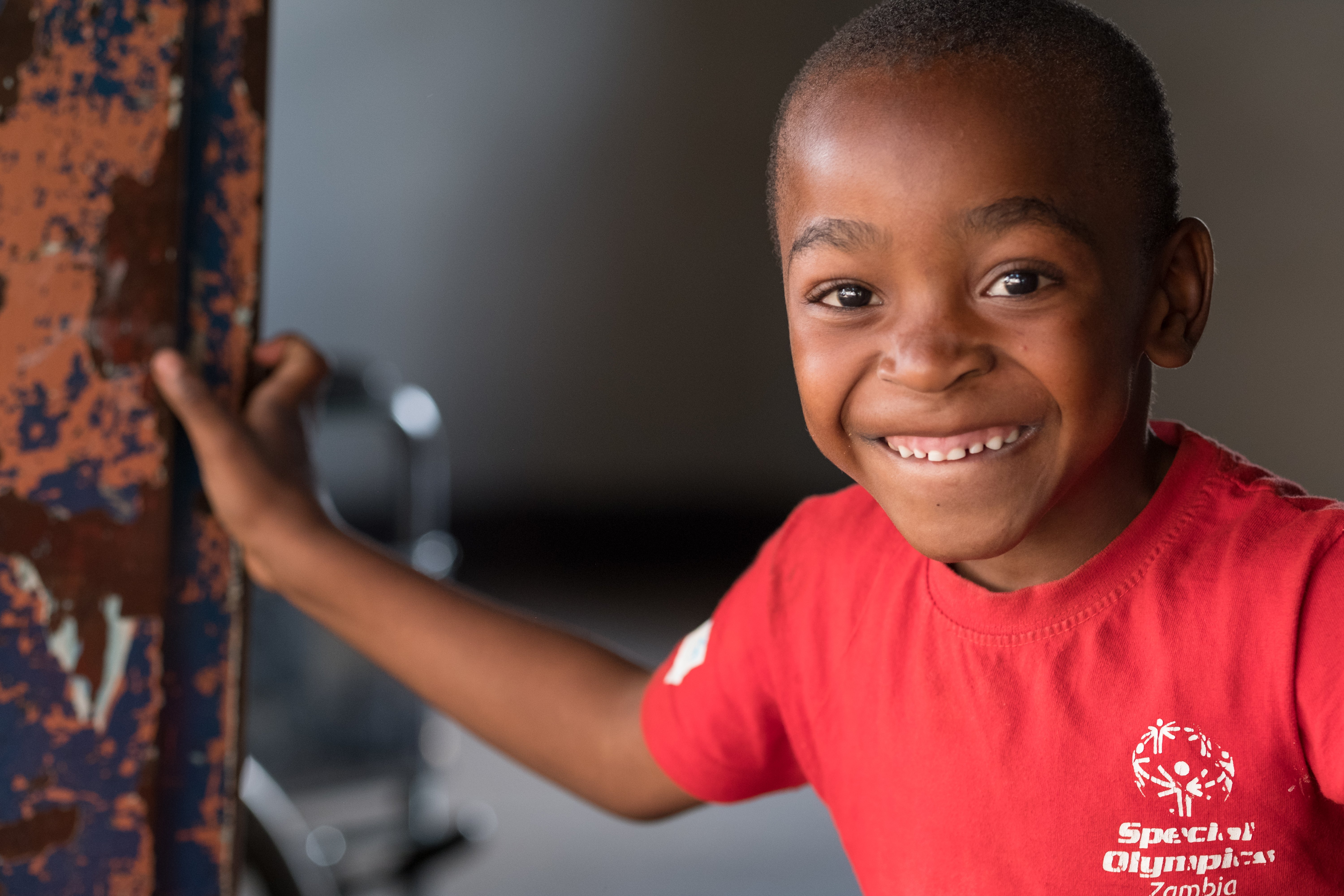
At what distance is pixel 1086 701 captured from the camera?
2.45 ft

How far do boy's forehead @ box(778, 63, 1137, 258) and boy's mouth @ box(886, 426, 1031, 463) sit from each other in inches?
4.7

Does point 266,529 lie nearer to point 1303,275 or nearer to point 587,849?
point 587,849

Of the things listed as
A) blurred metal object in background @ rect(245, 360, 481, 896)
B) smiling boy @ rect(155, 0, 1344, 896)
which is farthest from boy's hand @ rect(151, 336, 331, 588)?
blurred metal object in background @ rect(245, 360, 481, 896)

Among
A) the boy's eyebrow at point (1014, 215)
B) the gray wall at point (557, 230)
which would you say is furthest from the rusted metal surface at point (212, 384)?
the gray wall at point (557, 230)

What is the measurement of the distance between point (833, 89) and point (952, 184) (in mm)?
107

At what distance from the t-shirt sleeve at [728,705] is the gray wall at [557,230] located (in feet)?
14.3

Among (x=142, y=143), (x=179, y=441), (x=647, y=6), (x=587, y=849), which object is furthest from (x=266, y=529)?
(x=647, y=6)

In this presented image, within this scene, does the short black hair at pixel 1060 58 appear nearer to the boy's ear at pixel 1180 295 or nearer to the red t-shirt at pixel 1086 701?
the boy's ear at pixel 1180 295

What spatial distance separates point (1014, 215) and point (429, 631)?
1.93ft

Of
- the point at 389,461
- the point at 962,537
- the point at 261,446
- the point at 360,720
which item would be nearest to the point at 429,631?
the point at 261,446

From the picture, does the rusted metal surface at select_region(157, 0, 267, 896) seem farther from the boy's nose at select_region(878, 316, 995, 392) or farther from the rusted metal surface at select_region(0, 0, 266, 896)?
the boy's nose at select_region(878, 316, 995, 392)

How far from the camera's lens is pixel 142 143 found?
0.90 meters

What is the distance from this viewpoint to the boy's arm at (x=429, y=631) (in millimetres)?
967

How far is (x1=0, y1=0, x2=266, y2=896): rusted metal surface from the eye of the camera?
0.89 metres
